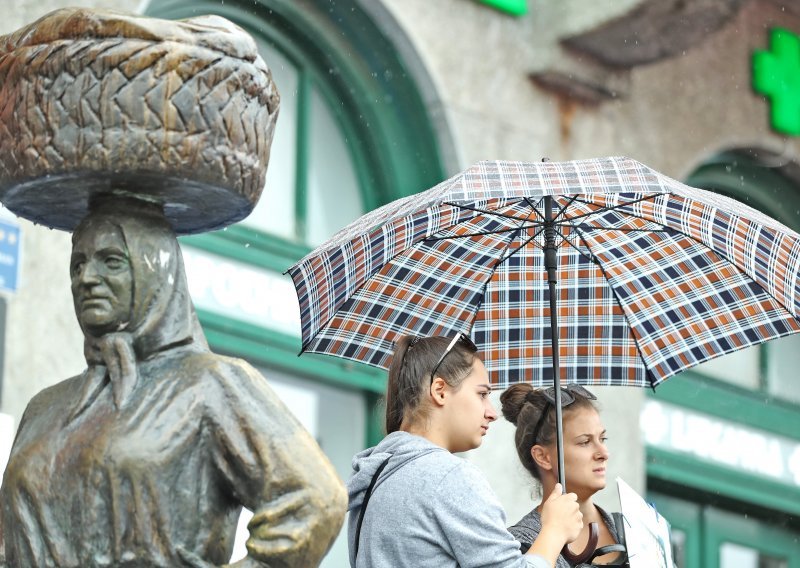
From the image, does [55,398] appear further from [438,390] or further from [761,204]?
[761,204]

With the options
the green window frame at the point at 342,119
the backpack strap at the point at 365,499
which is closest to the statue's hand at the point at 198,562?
the backpack strap at the point at 365,499

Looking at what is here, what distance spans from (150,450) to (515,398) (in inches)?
83.2

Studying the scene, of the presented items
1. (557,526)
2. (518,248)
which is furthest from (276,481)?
(518,248)

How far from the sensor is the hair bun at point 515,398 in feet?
18.3

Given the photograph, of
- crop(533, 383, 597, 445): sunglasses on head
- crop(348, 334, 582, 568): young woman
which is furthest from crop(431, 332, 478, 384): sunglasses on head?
crop(533, 383, 597, 445): sunglasses on head

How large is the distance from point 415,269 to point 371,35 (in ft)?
15.9

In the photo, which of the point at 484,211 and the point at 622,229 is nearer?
the point at 484,211

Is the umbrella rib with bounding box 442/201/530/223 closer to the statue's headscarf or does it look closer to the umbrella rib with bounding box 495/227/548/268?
the umbrella rib with bounding box 495/227/548/268

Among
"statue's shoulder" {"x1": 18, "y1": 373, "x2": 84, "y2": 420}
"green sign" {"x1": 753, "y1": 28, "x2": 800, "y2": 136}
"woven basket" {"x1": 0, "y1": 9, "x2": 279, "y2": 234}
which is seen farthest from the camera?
"green sign" {"x1": 753, "y1": 28, "x2": 800, "y2": 136}

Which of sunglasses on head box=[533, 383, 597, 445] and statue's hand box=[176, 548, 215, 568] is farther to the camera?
sunglasses on head box=[533, 383, 597, 445]

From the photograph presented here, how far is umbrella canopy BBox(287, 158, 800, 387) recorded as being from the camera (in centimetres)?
555

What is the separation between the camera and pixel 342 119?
10.6m

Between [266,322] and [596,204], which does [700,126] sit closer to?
[266,322]

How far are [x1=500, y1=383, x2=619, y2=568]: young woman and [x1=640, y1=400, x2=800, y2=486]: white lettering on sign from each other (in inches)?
249
